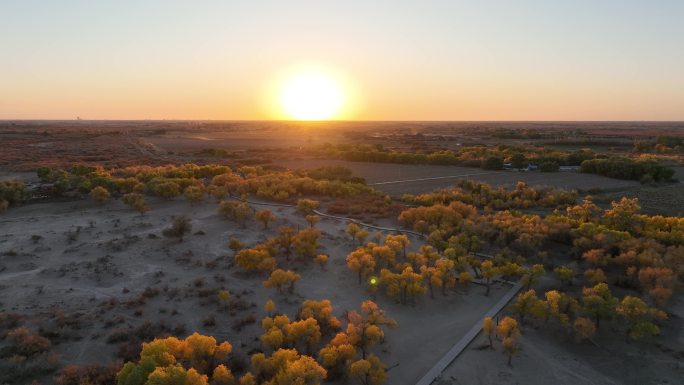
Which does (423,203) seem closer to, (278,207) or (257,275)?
(278,207)

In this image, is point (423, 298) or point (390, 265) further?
point (390, 265)

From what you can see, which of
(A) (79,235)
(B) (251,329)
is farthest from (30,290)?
(B) (251,329)

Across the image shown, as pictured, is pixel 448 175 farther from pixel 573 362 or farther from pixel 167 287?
pixel 167 287

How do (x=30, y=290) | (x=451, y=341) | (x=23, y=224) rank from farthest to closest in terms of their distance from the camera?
(x=23, y=224) < (x=30, y=290) < (x=451, y=341)

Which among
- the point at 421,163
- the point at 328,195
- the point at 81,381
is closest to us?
the point at 81,381

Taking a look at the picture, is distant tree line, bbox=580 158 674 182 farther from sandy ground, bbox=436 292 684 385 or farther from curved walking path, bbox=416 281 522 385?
sandy ground, bbox=436 292 684 385

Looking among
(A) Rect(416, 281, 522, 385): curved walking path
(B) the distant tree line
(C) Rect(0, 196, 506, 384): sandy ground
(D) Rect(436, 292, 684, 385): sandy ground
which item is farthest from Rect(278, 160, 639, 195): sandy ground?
(D) Rect(436, 292, 684, 385): sandy ground
